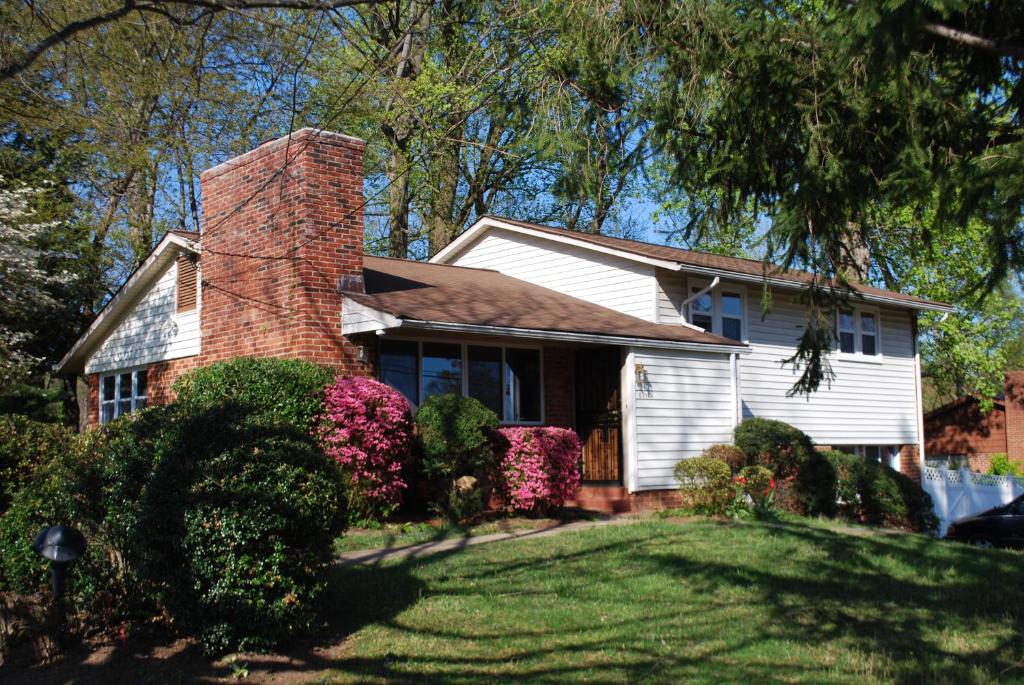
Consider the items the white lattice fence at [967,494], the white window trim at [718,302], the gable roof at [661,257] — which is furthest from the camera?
the white lattice fence at [967,494]

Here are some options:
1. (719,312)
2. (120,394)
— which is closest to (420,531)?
(120,394)

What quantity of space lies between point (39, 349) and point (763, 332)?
16524 mm

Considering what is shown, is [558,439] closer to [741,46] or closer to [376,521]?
[376,521]

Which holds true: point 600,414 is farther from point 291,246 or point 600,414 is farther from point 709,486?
point 291,246

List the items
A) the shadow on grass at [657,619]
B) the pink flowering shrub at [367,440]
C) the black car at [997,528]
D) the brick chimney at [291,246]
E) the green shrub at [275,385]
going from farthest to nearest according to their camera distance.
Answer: the black car at [997,528]
the brick chimney at [291,246]
the green shrub at [275,385]
the pink flowering shrub at [367,440]
the shadow on grass at [657,619]

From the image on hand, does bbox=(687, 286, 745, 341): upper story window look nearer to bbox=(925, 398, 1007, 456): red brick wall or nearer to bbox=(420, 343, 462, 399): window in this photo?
bbox=(420, 343, 462, 399): window

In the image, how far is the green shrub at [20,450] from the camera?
10.2 metres

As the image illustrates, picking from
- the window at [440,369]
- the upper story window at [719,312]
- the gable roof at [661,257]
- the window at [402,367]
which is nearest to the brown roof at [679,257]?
the gable roof at [661,257]

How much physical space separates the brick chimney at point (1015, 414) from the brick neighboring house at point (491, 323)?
1271 centimetres

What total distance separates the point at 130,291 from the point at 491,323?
24.4 feet

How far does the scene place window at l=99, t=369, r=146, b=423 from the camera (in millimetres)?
17797

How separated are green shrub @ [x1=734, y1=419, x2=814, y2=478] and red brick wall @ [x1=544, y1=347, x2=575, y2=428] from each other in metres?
3.15

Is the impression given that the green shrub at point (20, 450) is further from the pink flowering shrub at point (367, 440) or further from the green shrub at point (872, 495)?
the green shrub at point (872, 495)

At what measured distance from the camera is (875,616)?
794cm
